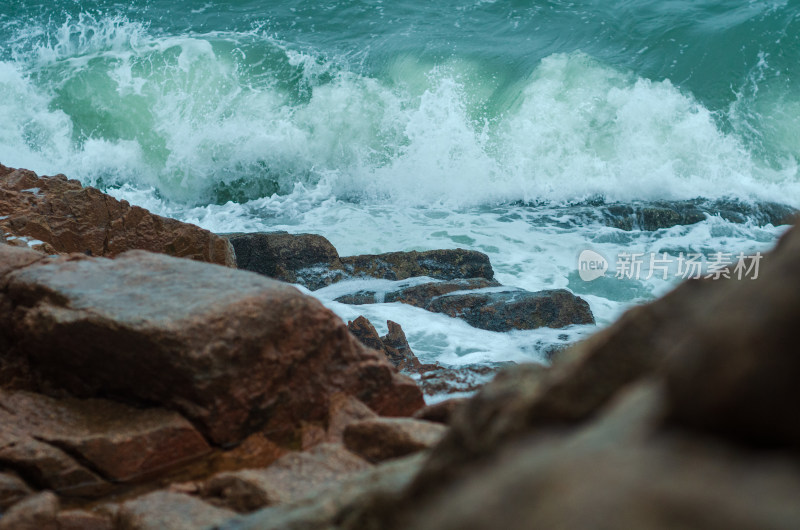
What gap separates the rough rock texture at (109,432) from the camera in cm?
255

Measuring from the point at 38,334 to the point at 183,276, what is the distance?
0.56 m

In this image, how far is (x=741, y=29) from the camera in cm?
1398

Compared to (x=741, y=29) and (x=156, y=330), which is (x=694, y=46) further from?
(x=156, y=330)

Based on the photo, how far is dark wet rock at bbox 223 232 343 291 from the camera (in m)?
Result: 6.70

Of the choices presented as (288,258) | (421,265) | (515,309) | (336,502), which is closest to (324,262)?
(288,258)

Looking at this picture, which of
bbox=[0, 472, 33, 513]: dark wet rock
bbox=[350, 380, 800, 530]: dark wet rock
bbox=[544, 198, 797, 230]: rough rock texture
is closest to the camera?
bbox=[350, 380, 800, 530]: dark wet rock

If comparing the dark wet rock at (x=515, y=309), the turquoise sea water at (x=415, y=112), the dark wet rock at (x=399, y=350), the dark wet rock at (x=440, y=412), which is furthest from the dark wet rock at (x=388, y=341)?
the turquoise sea water at (x=415, y=112)

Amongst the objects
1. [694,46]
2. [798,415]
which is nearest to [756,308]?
[798,415]

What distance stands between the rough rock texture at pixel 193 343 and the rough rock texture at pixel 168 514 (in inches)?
19.9

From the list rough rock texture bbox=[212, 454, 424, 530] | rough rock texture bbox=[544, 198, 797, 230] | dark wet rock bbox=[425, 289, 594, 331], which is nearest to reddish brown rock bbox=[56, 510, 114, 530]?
rough rock texture bbox=[212, 454, 424, 530]

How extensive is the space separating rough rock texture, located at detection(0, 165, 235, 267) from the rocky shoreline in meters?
0.02

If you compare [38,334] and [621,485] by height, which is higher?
[621,485]

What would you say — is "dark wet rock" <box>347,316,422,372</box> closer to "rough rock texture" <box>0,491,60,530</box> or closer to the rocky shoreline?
the rocky shoreline

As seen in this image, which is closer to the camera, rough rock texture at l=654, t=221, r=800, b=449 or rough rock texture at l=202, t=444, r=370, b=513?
rough rock texture at l=654, t=221, r=800, b=449
